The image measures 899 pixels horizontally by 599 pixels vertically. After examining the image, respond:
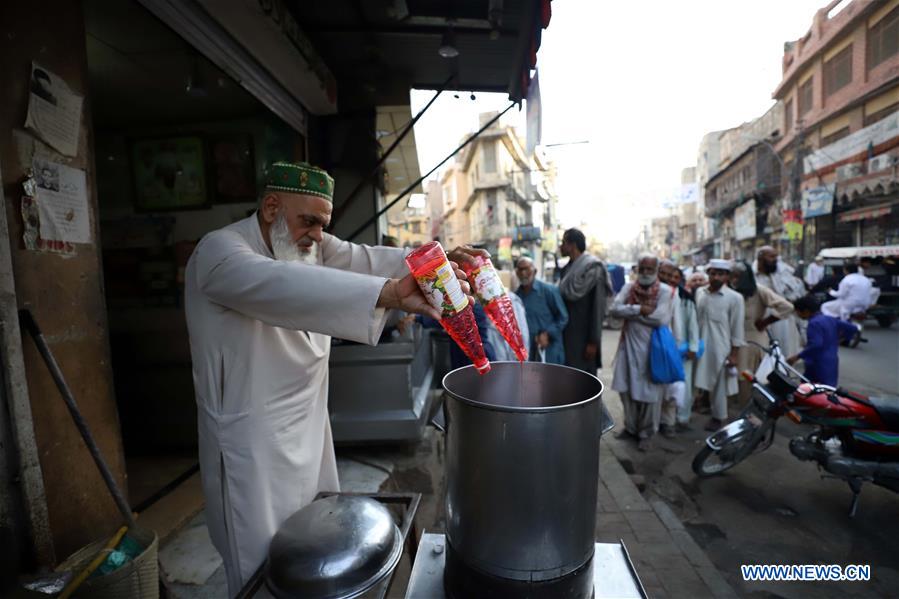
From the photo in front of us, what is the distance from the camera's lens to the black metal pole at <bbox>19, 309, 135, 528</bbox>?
5.15 ft

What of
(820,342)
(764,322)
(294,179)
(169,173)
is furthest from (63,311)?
(764,322)

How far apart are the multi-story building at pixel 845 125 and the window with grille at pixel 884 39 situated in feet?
0.10

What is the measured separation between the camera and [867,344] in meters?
9.23

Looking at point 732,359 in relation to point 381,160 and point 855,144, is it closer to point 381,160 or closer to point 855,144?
point 381,160

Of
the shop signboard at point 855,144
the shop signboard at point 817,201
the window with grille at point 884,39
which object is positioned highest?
the window with grille at point 884,39

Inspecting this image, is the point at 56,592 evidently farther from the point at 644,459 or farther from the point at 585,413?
the point at 644,459

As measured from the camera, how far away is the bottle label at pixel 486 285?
145cm

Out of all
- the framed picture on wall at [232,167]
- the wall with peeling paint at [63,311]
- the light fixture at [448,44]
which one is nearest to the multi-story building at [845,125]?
the light fixture at [448,44]

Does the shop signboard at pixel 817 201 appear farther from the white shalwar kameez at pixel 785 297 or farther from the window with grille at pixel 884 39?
the white shalwar kameez at pixel 785 297

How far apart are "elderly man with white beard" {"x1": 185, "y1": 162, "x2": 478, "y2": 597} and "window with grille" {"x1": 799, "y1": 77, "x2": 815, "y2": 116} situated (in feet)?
87.2

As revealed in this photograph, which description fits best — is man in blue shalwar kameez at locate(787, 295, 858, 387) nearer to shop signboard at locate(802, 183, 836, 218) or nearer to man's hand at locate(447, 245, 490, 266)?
man's hand at locate(447, 245, 490, 266)

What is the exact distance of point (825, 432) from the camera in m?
3.44

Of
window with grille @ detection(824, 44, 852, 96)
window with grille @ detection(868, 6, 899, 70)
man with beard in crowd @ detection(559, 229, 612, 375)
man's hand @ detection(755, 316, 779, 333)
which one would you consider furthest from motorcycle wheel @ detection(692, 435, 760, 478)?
window with grille @ detection(824, 44, 852, 96)

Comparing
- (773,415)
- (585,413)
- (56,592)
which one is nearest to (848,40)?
(773,415)
